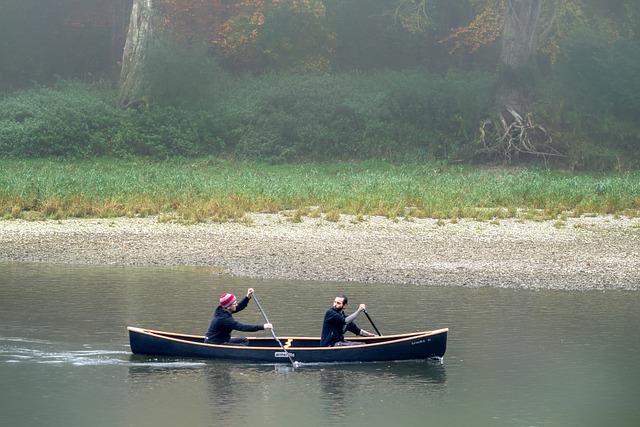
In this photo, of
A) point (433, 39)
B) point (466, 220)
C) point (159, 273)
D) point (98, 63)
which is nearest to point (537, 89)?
point (433, 39)

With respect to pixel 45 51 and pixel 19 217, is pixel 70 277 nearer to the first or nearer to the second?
pixel 19 217

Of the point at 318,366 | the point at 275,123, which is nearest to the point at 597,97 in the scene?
the point at 275,123

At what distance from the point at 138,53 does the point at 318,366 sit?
28.9m

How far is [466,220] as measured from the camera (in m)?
27.5

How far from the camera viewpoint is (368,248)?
964 inches

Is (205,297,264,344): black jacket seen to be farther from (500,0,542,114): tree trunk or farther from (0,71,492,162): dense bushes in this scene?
(500,0,542,114): tree trunk

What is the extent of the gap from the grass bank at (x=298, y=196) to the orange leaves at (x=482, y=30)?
40.2ft

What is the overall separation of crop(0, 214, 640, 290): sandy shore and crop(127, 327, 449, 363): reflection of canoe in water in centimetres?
599

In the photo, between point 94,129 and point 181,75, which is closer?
point 94,129

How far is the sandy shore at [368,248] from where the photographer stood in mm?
22172

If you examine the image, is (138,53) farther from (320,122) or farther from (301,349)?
(301,349)

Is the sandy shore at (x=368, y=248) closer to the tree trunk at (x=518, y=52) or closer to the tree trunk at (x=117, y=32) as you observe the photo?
the tree trunk at (x=518, y=52)

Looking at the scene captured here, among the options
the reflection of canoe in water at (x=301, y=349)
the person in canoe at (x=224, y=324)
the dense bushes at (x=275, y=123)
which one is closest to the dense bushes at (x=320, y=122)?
the dense bushes at (x=275, y=123)

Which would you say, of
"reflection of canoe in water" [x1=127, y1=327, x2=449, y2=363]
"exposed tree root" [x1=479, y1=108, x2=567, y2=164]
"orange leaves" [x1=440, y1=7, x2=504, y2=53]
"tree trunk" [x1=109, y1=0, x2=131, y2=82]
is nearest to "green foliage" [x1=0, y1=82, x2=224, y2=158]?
"tree trunk" [x1=109, y1=0, x2=131, y2=82]
